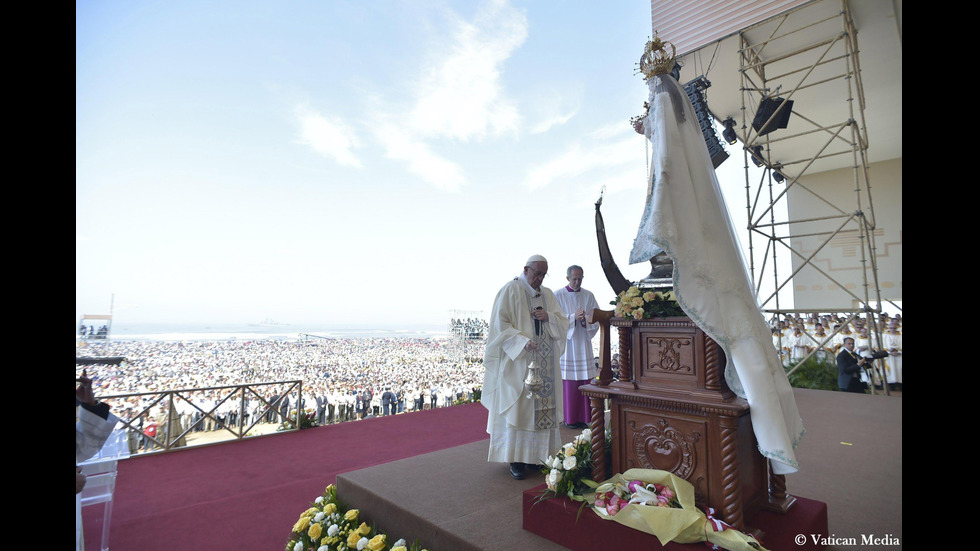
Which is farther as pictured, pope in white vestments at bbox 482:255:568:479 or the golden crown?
pope in white vestments at bbox 482:255:568:479

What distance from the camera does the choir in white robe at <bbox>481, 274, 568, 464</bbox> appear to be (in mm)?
3994

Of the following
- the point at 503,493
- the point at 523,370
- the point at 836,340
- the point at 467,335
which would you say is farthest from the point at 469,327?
the point at 503,493

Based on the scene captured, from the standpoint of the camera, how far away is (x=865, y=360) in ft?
25.2

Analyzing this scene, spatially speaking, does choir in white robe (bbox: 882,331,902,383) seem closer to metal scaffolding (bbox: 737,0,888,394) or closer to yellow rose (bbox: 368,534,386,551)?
metal scaffolding (bbox: 737,0,888,394)

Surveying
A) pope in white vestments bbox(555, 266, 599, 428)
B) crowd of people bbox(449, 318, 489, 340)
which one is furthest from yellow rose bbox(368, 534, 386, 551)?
crowd of people bbox(449, 318, 489, 340)

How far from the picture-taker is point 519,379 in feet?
13.4

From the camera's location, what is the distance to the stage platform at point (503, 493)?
2.80 meters

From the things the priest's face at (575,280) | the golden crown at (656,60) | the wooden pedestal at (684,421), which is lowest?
the wooden pedestal at (684,421)

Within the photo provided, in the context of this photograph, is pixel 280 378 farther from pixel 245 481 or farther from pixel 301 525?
pixel 301 525

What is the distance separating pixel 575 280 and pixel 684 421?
371cm

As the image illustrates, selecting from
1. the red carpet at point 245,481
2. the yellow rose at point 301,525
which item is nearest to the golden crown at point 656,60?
the yellow rose at point 301,525

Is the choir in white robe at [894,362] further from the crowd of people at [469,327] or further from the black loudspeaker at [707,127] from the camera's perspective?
the crowd of people at [469,327]

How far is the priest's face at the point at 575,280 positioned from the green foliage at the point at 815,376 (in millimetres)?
5124

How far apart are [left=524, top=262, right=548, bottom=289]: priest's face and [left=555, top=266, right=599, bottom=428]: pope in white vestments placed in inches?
56.1
